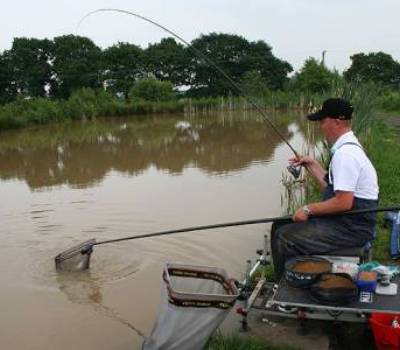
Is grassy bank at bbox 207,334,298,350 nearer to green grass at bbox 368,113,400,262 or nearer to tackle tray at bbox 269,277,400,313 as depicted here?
tackle tray at bbox 269,277,400,313

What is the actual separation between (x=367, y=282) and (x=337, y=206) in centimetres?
51

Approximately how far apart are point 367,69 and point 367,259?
190ft

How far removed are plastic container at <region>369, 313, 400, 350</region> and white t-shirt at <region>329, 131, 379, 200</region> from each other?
789 millimetres

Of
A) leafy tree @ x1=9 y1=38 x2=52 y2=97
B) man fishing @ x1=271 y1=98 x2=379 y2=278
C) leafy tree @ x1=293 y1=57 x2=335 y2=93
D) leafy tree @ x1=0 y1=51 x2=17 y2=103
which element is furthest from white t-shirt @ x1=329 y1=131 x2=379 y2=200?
leafy tree @ x1=9 y1=38 x2=52 y2=97

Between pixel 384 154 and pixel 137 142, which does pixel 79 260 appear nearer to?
pixel 384 154

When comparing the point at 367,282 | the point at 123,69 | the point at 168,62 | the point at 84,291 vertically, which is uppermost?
the point at 168,62

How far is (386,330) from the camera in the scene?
2.94 m

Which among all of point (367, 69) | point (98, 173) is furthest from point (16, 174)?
point (367, 69)

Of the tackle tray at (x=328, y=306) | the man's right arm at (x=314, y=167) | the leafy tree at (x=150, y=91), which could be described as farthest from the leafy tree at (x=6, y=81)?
the tackle tray at (x=328, y=306)

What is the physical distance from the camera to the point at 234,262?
5.77 metres

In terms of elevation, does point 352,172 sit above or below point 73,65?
below

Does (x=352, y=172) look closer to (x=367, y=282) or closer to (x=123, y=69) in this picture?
(x=367, y=282)

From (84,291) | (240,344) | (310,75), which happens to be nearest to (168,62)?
(310,75)

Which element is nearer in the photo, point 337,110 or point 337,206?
point 337,206
